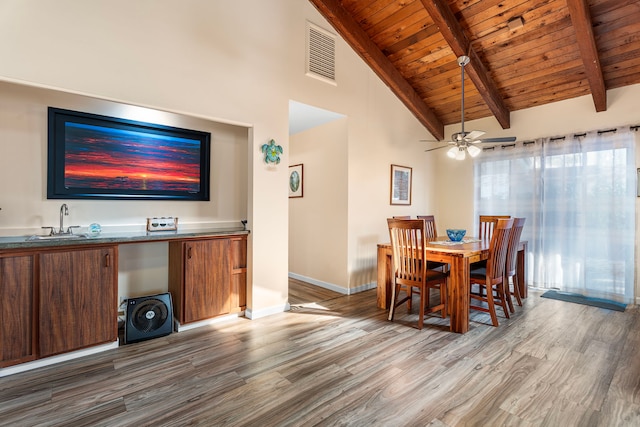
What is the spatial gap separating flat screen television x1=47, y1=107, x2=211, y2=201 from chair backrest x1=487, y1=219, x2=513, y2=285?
3.02 meters

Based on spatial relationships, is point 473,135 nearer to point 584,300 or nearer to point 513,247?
point 513,247

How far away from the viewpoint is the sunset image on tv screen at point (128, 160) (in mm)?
2637

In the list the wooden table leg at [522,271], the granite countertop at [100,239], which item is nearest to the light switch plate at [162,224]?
the granite countertop at [100,239]

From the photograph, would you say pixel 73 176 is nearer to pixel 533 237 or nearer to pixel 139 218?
pixel 139 218

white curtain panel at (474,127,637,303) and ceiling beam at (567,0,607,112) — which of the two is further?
white curtain panel at (474,127,637,303)

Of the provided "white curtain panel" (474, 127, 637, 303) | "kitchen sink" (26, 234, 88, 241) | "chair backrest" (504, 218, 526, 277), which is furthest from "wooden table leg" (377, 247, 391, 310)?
"kitchen sink" (26, 234, 88, 241)

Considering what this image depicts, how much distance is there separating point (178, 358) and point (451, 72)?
15.0 feet

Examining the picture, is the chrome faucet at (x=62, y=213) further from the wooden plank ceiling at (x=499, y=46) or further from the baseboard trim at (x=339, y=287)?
the wooden plank ceiling at (x=499, y=46)

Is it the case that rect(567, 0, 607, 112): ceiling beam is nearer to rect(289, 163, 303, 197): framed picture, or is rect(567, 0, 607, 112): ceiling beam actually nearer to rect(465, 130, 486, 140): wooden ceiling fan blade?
rect(465, 130, 486, 140): wooden ceiling fan blade

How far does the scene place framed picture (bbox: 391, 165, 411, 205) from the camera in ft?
15.6

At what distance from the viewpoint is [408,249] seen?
3.07 metres

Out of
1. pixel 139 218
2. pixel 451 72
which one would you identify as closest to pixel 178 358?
pixel 139 218

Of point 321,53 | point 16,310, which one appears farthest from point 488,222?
point 16,310

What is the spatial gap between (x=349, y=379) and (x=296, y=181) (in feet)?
11.2
